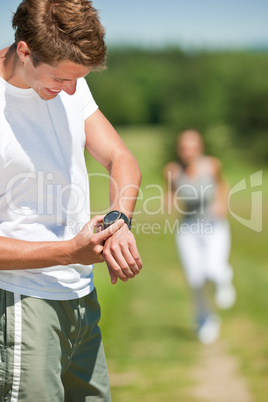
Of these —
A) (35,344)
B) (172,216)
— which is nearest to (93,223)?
(35,344)

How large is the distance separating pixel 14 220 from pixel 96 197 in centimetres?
3060

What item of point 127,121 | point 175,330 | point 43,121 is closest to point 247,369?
point 175,330

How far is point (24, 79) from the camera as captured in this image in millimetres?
2176

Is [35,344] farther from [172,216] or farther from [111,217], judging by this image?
[172,216]

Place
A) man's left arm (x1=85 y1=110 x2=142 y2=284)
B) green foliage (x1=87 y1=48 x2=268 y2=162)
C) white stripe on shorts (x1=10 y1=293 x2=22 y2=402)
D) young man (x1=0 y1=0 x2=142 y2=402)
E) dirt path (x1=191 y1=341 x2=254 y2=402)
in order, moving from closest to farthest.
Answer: young man (x1=0 y1=0 x2=142 y2=402)
white stripe on shorts (x1=10 y1=293 x2=22 y2=402)
man's left arm (x1=85 y1=110 x2=142 y2=284)
dirt path (x1=191 y1=341 x2=254 y2=402)
green foliage (x1=87 y1=48 x2=268 y2=162)

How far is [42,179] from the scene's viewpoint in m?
2.24

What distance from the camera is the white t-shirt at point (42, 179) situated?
2188 millimetres

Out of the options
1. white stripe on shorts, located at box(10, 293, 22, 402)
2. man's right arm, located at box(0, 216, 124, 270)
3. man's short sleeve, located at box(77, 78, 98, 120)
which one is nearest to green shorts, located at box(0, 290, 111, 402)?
white stripe on shorts, located at box(10, 293, 22, 402)

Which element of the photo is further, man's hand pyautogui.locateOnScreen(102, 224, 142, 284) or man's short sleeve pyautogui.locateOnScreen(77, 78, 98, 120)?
man's short sleeve pyautogui.locateOnScreen(77, 78, 98, 120)

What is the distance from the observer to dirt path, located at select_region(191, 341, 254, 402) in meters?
4.66

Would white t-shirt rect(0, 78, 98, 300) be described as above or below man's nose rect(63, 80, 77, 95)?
below

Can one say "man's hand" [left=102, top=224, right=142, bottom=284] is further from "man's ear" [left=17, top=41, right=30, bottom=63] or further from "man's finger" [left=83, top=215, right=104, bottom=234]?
"man's ear" [left=17, top=41, right=30, bottom=63]

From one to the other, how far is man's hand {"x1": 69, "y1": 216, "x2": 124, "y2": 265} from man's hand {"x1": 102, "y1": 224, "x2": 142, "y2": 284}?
2 cm

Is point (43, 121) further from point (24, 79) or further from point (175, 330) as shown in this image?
point (175, 330)
